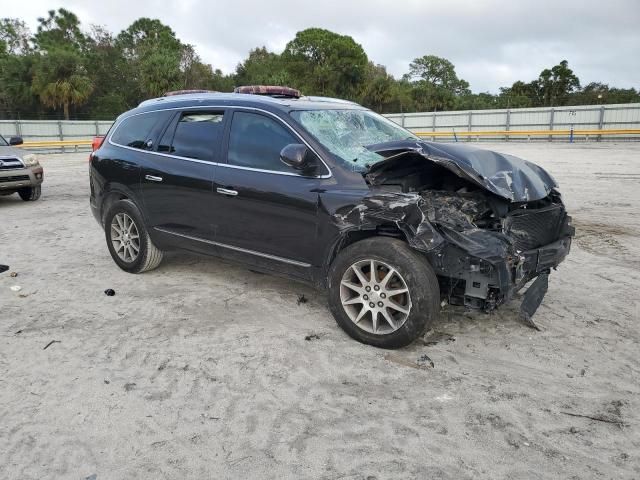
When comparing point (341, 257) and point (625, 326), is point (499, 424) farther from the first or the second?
point (625, 326)

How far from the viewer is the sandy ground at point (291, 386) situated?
2666 mm

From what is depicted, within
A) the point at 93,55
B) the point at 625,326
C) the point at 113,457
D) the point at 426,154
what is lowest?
the point at 113,457

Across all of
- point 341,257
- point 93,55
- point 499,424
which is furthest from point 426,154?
point 93,55

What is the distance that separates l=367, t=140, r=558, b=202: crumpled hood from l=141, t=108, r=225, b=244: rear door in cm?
153

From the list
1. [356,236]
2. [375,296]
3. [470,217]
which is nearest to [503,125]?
[470,217]

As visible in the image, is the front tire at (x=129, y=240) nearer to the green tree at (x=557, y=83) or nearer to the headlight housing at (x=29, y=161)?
the headlight housing at (x=29, y=161)

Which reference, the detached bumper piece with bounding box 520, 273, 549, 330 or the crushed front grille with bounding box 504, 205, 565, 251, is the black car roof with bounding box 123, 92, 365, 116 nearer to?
the crushed front grille with bounding box 504, 205, 565, 251

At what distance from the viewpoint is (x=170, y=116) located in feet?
17.0

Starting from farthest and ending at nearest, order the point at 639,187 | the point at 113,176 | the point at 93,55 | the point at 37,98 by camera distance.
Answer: the point at 93,55 < the point at 37,98 < the point at 639,187 < the point at 113,176

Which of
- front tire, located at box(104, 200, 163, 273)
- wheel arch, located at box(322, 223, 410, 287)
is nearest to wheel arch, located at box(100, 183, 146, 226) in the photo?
front tire, located at box(104, 200, 163, 273)

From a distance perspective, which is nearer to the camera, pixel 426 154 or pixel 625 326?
pixel 426 154

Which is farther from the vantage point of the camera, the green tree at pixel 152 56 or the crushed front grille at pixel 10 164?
the green tree at pixel 152 56

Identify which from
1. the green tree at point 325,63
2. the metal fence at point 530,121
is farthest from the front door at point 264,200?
the green tree at point 325,63

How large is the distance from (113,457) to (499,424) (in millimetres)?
2092
